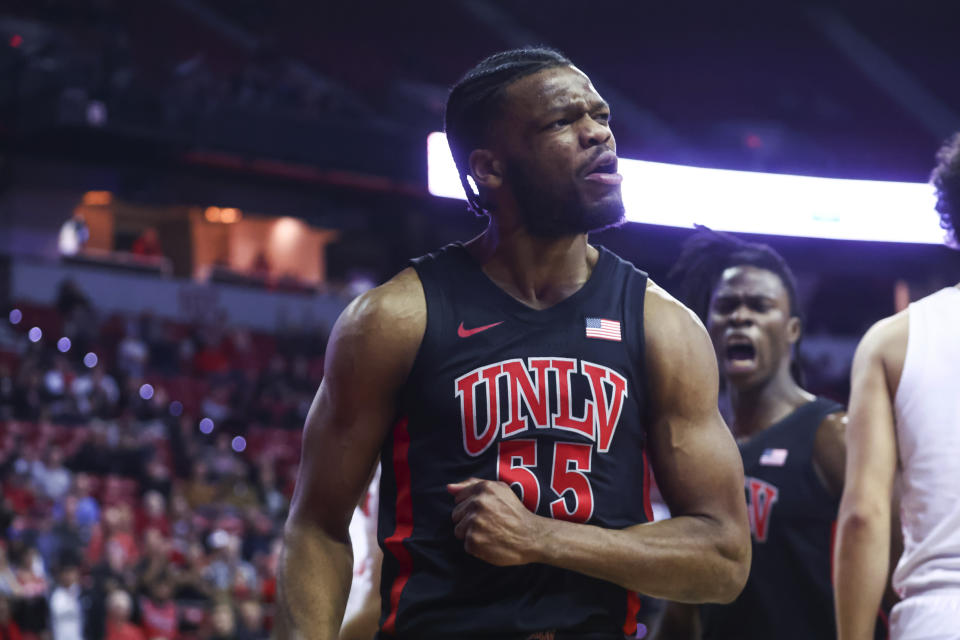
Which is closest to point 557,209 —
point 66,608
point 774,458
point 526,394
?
point 526,394

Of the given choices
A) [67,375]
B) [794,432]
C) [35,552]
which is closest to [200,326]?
[67,375]

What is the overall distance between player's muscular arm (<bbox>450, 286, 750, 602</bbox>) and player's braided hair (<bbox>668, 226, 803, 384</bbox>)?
58.4 inches

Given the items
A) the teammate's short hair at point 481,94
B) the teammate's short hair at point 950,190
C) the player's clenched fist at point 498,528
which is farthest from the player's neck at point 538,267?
the teammate's short hair at point 950,190

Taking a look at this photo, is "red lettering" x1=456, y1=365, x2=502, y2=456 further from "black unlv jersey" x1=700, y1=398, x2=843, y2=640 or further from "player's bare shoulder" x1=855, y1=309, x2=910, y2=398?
"black unlv jersey" x1=700, y1=398, x2=843, y2=640

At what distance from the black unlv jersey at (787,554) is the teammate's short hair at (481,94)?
53.4 inches

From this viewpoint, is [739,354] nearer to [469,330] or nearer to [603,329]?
[603,329]

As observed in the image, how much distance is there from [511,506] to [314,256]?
2188 cm

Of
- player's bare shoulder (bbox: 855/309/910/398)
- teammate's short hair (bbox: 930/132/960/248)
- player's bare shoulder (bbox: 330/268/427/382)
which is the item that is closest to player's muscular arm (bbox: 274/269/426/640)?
player's bare shoulder (bbox: 330/268/427/382)

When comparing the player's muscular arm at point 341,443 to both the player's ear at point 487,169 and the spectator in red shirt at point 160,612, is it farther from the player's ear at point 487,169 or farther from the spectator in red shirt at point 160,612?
the spectator in red shirt at point 160,612

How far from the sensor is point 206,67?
18594 mm

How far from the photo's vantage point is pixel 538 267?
7.41ft

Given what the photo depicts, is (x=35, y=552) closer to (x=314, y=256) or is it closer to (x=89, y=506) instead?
(x=89, y=506)

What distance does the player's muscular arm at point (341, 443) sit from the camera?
2.13 meters

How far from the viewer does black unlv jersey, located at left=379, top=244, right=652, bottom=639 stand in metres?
2.04
